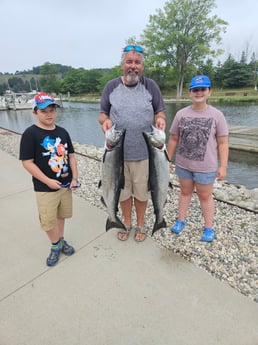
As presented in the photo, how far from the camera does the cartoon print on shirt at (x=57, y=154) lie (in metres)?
2.00

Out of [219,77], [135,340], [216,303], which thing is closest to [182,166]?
[216,303]

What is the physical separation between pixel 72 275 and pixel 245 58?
81771 millimetres

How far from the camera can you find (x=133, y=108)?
2139 mm

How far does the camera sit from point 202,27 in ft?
125

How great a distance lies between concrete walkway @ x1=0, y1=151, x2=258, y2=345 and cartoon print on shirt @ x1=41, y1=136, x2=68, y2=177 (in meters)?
1.06

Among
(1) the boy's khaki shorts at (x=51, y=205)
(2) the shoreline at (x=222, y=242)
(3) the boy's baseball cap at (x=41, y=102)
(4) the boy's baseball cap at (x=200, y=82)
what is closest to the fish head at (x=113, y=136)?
(3) the boy's baseball cap at (x=41, y=102)

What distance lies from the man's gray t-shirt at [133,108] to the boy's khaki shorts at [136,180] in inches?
3.7

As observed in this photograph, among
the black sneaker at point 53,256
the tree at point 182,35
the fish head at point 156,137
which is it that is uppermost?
the tree at point 182,35

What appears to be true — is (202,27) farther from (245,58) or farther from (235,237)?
(235,237)

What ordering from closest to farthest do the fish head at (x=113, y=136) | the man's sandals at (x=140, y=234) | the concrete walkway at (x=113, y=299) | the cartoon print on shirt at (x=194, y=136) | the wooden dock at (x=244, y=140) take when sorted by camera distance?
1. the concrete walkway at (x=113, y=299)
2. the fish head at (x=113, y=136)
3. the cartoon print on shirt at (x=194, y=136)
4. the man's sandals at (x=140, y=234)
5. the wooden dock at (x=244, y=140)

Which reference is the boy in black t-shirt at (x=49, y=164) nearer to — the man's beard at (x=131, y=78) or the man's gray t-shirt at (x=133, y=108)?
the man's gray t-shirt at (x=133, y=108)

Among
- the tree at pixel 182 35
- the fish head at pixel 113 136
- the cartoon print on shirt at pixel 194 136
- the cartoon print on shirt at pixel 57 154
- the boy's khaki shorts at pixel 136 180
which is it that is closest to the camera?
the fish head at pixel 113 136

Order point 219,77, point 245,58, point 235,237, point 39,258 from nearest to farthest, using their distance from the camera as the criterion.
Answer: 1. point 39,258
2. point 235,237
3. point 219,77
4. point 245,58

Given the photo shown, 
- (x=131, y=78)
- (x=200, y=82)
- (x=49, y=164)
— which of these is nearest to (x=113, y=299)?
(x=49, y=164)
